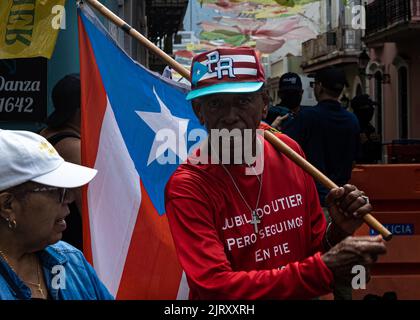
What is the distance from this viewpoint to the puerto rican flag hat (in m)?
2.78

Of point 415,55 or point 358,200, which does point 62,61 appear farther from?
point 415,55

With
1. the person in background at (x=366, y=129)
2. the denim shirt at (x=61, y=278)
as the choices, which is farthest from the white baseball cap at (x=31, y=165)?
the person in background at (x=366, y=129)

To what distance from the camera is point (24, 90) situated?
19.9ft

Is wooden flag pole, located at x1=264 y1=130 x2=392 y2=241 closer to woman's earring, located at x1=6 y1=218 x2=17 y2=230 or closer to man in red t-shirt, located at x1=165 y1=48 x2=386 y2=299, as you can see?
man in red t-shirt, located at x1=165 y1=48 x2=386 y2=299

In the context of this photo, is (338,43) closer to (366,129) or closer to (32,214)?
(366,129)

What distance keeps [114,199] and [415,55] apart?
26.6m

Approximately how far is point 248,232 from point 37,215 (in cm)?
71

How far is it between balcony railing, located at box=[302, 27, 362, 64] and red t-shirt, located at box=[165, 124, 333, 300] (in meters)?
34.0

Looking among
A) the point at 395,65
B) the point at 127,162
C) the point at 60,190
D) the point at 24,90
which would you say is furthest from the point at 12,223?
the point at 395,65

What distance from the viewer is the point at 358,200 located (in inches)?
106

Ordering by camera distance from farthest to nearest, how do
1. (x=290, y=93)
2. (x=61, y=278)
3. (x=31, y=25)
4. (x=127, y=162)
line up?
1. (x=290, y=93)
2. (x=31, y=25)
3. (x=127, y=162)
4. (x=61, y=278)

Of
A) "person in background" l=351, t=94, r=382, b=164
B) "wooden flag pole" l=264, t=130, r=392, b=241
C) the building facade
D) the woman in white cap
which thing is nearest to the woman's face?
the woman in white cap
